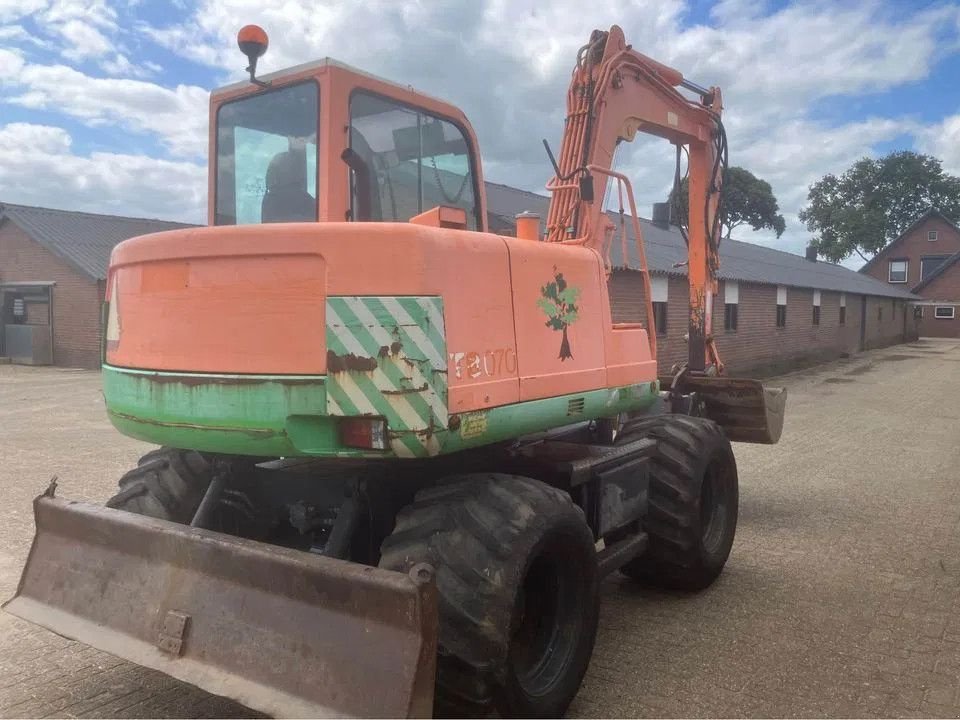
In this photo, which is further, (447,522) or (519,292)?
(519,292)

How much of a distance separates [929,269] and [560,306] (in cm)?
5907

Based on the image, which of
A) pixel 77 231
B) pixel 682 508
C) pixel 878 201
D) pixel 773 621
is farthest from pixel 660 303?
pixel 878 201

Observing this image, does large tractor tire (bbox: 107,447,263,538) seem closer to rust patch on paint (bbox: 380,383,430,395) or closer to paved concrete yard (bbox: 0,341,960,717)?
paved concrete yard (bbox: 0,341,960,717)

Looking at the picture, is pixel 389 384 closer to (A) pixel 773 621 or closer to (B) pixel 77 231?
(A) pixel 773 621

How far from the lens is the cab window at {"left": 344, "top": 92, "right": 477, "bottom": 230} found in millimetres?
3713

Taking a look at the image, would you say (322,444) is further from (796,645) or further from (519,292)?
(796,645)

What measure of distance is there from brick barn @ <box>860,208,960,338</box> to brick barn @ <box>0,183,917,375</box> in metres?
23.7

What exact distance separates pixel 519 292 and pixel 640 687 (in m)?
1.91

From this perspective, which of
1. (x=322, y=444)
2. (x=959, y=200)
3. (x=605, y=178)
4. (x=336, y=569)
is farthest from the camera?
(x=959, y=200)

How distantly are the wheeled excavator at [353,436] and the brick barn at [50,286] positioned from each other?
2011 centimetres

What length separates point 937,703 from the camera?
3699 millimetres

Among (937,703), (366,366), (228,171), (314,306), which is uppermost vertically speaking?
(228,171)

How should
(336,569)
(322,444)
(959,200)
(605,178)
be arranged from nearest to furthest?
(336,569), (322,444), (605,178), (959,200)

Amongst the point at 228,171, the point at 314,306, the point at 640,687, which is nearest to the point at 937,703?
the point at 640,687
